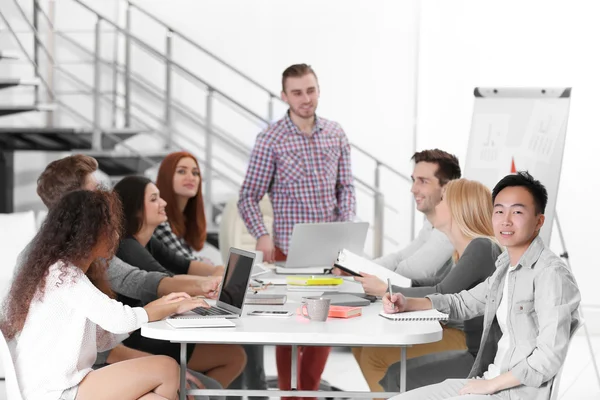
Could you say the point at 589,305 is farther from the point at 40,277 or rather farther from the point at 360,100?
the point at 40,277

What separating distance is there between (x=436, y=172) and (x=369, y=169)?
278 centimetres

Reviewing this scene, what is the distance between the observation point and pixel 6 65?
21.0ft

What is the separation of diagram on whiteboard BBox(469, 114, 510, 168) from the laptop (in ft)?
4.57

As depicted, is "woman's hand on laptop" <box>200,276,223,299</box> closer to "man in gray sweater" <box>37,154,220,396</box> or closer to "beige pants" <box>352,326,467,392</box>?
"man in gray sweater" <box>37,154,220,396</box>

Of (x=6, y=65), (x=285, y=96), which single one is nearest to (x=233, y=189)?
(x=6, y=65)

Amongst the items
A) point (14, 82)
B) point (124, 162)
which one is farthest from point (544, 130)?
point (14, 82)

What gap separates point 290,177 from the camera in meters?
4.04

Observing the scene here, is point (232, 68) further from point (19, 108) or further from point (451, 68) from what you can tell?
point (451, 68)

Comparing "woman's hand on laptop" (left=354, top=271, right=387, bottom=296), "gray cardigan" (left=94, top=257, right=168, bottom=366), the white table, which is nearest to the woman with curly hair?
the white table

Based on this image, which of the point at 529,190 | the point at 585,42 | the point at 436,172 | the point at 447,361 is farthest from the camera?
the point at 585,42

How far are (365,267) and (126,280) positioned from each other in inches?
32.4

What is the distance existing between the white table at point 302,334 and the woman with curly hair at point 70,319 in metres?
0.11

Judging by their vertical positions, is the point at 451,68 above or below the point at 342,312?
above

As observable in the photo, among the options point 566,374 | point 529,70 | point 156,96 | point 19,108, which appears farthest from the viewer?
point 156,96
